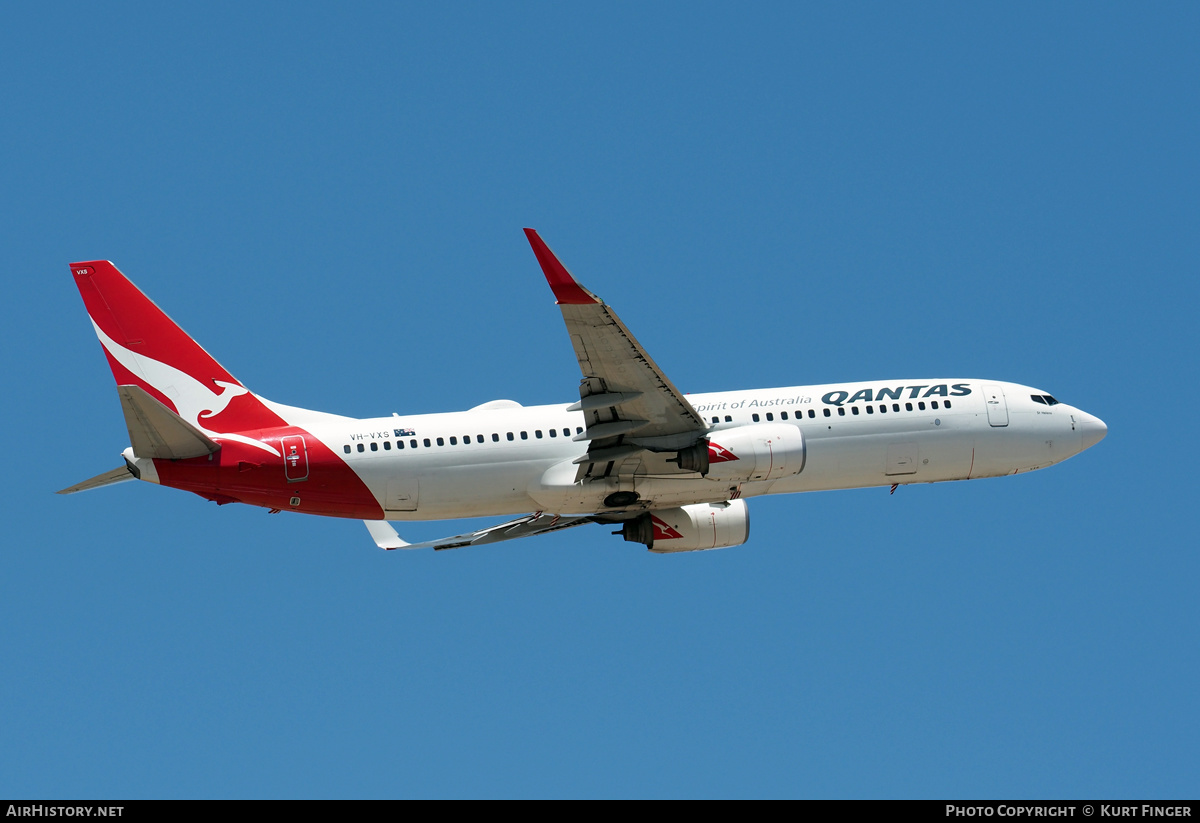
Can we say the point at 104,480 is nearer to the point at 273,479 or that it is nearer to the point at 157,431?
the point at 157,431

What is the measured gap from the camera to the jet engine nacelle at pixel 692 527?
160 ft

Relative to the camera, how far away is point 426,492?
44031 millimetres

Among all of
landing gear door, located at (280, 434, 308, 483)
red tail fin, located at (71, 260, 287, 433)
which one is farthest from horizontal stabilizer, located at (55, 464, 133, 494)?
landing gear door, located at (280, 434, 308, 483)

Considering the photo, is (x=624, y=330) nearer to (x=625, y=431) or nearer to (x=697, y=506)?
(x=625, y=431)

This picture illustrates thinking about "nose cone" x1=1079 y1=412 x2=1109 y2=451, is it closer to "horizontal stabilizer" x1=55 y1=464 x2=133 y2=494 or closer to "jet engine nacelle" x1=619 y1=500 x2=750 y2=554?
"jet engine nacelle" x1=619 y1=500 x2=750 y2=554

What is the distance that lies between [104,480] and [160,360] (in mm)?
4136

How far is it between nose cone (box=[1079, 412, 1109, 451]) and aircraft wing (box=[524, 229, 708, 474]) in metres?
14.6

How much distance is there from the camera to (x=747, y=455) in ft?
145

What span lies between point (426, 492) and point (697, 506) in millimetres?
9733

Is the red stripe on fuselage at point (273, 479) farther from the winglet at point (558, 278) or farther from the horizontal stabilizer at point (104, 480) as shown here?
the winglet at point (558, 278)

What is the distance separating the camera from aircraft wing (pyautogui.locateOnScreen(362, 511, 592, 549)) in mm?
49875
